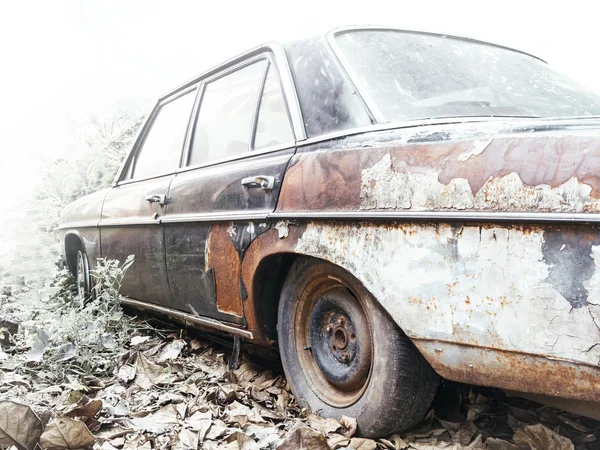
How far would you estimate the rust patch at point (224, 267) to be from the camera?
7.89 feet

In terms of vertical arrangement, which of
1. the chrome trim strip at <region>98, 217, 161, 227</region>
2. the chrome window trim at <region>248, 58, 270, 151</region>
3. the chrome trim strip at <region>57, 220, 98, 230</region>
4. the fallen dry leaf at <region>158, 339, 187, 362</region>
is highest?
the chrome window trim at <region>248, 58, 270, 151</region>

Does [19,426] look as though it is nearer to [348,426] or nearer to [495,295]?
[348,426]

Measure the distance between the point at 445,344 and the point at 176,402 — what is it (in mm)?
1364

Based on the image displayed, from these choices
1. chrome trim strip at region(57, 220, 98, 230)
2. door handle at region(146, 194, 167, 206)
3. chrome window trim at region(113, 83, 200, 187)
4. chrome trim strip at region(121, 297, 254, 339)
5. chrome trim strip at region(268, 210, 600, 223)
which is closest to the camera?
chrome trim strip at region(268, 210, 600, 223)

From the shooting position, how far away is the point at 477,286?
1438mm

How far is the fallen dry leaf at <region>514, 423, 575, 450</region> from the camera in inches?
63.5

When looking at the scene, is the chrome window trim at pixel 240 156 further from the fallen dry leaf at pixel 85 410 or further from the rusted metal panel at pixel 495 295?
the fallen dry leaf at pixel 85 410

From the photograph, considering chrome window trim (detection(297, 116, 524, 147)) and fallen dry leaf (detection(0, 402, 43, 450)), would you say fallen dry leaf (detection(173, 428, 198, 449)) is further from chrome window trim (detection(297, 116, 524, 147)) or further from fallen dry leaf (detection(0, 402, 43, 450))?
chrome window trim (detection(297, 116, 524, 147))

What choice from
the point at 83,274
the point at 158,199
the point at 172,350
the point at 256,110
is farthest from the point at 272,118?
the point at 83,274

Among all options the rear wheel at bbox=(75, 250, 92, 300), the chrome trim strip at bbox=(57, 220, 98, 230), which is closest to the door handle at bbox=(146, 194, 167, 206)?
the chrome trim strip at bbox=(57, 220, 98, 230)

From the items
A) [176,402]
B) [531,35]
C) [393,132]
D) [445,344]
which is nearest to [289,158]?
[393,132]

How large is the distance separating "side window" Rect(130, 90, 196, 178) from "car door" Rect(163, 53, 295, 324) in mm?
195

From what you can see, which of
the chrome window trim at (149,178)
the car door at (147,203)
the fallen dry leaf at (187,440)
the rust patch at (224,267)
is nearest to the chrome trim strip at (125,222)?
the car door at (147,203)

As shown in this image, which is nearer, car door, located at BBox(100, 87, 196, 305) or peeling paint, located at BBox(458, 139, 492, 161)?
peeling paint, located at BBox(458, 139, 492, 161)
